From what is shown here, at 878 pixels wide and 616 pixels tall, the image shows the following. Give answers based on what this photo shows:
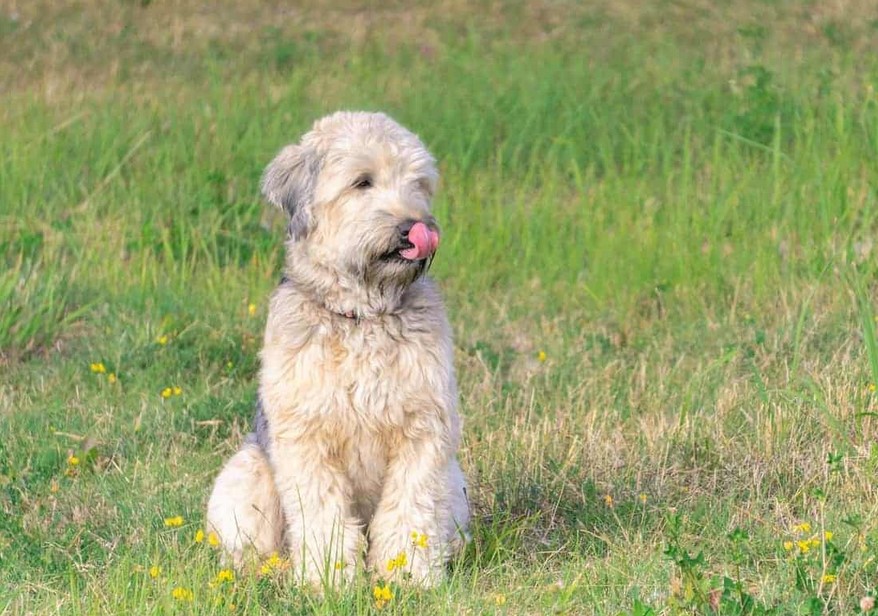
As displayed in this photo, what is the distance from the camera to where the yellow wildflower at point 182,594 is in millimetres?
4598

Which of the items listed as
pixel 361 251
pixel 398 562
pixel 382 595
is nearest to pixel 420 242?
pixel 361 251

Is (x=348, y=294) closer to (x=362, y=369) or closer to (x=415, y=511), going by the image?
(x=362, y=369)

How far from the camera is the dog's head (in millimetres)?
5016

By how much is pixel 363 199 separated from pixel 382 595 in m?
1.43

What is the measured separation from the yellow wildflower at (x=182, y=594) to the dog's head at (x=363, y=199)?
128cm

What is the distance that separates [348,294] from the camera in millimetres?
5203

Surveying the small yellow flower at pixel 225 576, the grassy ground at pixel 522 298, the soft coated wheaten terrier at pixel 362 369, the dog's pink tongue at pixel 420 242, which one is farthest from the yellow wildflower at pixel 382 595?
the dog's pink tongue at pixel 420 242

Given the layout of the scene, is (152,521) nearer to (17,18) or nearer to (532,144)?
(532,144)

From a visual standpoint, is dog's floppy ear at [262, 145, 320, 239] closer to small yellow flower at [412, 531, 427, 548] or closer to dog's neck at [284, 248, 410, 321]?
dog's neck at [284, 248, 410, 321]

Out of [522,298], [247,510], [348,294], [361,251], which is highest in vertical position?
[361,251]

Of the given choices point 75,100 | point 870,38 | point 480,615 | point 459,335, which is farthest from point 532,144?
point 480,615

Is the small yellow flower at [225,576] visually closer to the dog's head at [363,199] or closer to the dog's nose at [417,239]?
the dog's head at [363,199]

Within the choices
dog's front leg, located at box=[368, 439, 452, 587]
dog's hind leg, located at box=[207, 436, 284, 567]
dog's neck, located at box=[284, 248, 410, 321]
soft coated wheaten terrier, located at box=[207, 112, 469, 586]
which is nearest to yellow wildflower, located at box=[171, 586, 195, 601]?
soft coated wheaten terrier, located at box=[207, 112, 469, 586]

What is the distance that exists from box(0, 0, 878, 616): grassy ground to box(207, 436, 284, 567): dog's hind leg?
17 centimetres
